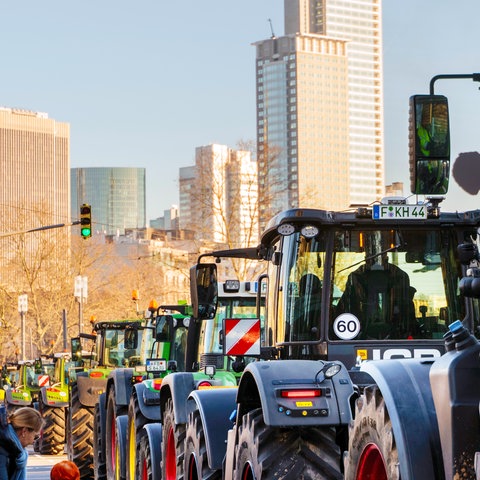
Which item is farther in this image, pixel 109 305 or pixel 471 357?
pixel 109 305

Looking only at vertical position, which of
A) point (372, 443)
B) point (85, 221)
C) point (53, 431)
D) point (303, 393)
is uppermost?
point (85, 221)

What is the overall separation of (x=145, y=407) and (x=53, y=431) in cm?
1432

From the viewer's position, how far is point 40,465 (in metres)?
25.0

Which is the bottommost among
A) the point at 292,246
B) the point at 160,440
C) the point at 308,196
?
the point at 160,440

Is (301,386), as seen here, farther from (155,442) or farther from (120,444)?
(120,444)

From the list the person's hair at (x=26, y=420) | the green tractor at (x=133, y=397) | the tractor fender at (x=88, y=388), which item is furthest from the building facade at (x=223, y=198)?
the person's hair at (x=26, y=420)

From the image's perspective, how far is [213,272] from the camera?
10.8 metres

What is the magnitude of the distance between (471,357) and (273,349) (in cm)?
424

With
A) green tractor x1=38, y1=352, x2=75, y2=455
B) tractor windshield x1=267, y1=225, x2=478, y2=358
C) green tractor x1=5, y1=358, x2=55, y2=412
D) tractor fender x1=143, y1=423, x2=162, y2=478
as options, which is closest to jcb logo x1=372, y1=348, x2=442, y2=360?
tractor windshield x1=267, y1=225, x2=478, y2=358

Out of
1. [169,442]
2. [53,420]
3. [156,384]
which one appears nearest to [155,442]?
[156,384]

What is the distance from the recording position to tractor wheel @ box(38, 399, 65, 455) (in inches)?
1099

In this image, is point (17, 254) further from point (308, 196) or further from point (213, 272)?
point (213, 272)

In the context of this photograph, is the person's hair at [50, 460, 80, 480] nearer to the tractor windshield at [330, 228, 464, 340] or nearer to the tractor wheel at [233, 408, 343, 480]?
the tractor wheel at [233, 408, 343, 480]

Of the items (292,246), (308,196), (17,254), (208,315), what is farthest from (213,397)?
(17,254)
